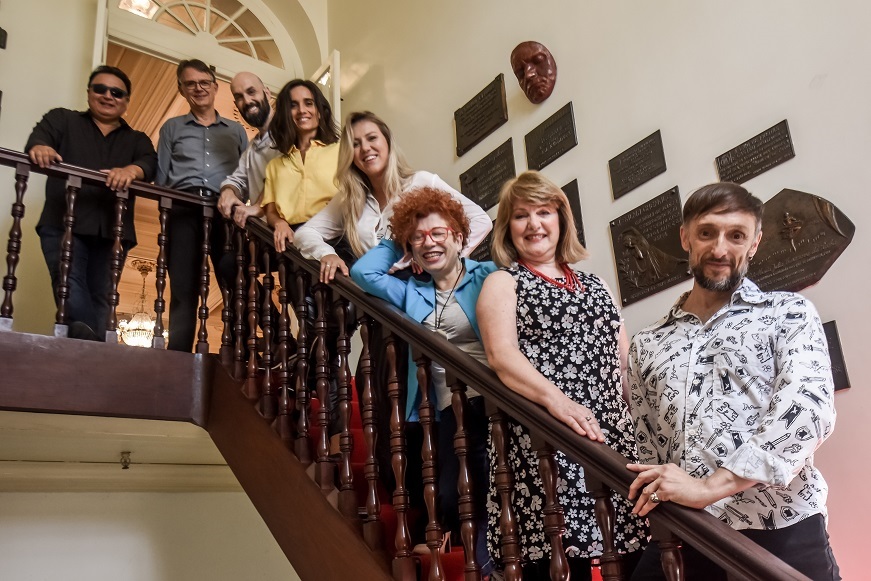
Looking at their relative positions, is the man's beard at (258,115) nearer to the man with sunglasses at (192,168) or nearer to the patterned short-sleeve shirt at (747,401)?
the man with sunglasses at (192,168)

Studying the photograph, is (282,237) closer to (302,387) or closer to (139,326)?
(302,387)

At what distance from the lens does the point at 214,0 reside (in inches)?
240

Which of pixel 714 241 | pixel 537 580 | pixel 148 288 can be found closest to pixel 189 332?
pixel 537 580

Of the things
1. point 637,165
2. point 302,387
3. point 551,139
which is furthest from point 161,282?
point 637,165

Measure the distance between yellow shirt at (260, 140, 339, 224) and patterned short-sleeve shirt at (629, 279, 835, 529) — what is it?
183 cm

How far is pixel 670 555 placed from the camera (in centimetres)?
142

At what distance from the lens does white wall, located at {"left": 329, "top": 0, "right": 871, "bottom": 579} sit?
2.57m

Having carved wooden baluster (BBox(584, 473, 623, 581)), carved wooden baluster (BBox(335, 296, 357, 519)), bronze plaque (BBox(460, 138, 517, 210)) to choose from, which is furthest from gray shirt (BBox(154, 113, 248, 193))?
carved wooden baluster (BBox(584, 473, 623, 581))

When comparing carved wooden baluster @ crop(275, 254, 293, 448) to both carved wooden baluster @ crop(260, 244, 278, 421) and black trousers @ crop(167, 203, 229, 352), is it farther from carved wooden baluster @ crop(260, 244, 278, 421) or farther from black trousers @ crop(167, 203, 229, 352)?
black trousers @ crop(167, 203, 229, 352)

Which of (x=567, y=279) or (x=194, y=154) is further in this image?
(x=194, y=154)

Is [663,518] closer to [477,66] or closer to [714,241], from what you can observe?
[714,241]

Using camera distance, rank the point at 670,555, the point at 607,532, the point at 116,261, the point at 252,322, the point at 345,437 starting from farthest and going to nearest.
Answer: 1. the point at 116,261
2. the point at 252,322
3. the point at 345,437
4. the point at 607,532
5. the point at 670,555

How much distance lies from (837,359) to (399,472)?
1.58 metres

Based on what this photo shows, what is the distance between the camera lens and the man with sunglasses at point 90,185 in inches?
130
